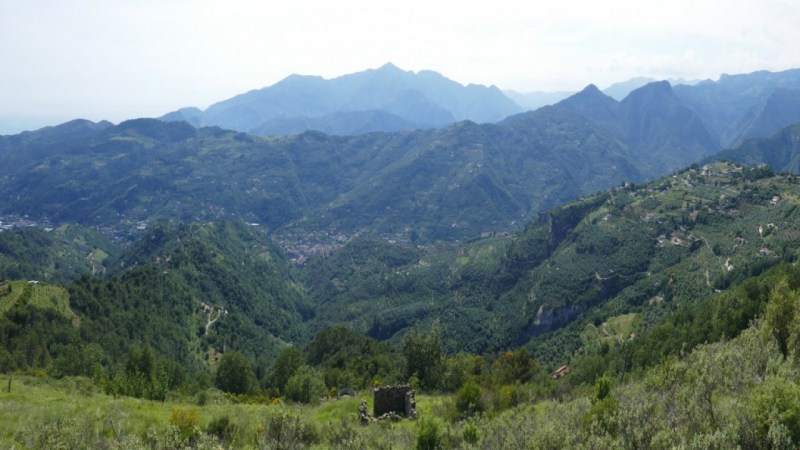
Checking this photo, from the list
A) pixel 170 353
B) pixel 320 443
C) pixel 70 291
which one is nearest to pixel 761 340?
pixel 320 443

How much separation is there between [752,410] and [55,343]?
374 feet

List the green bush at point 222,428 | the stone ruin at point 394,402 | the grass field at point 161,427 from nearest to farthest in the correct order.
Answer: the grass field at point 161,427 < the green bush at point 222,428 < the stone ruin at point 394,402

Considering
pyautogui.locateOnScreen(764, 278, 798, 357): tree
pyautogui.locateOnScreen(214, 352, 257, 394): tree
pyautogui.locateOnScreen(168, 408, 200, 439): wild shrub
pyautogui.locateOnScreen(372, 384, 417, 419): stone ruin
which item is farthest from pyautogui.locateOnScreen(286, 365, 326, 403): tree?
pyautogui.locateOnScreen(764, 278, 798, 357): tree

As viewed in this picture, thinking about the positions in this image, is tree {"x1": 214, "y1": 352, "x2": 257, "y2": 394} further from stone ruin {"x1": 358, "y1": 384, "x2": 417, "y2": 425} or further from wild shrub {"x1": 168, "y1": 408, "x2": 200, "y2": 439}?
wild shrub {"x1": 168, "y1": 408, "x2": 200, "y2": 439}

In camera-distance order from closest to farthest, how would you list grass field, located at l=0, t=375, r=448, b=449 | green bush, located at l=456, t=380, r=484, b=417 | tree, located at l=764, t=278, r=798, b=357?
grass field, located at l=0, t=375, r=448, b=449 → tree, located at l=764, t=278, r=798, b=357 → green bush, located at l=456, t=380, r=484, b=417

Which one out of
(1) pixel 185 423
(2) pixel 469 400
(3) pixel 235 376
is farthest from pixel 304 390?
(1) pixel 185 423

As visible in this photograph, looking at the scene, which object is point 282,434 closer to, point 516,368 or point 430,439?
point 430,439

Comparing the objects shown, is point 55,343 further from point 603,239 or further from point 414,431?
point 603,239

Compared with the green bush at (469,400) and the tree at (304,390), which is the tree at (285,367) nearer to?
the tree at (304,390)

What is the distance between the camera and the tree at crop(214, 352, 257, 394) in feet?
260

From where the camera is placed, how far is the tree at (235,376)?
260ft

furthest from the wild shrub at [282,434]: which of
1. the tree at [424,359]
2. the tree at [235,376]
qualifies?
the tree at [235,376]

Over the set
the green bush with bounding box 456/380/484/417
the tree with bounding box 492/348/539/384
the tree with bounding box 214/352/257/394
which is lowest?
the tree with bounding box 492/348/539/384

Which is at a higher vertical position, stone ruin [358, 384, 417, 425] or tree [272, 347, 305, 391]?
stone ruin [358, 384, 417, 425]
